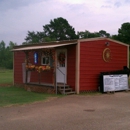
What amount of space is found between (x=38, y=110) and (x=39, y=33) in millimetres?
64659

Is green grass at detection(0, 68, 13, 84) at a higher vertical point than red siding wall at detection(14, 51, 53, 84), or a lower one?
lower

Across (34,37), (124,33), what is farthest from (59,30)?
(124,33)

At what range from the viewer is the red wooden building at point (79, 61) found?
15.8 m

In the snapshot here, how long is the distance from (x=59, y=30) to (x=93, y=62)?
51.0m

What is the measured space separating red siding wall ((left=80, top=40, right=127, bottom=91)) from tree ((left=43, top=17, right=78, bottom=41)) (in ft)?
149

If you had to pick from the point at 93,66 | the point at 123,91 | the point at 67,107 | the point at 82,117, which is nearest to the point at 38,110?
the point at 67,107

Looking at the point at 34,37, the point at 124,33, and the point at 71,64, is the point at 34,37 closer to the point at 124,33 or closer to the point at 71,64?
the point at 124,33

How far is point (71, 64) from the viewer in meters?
16.3

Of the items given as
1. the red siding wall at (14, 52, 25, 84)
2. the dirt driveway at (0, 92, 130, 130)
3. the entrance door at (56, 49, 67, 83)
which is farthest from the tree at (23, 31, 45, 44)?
the dirt driveway at (0, 92, 130, 130)

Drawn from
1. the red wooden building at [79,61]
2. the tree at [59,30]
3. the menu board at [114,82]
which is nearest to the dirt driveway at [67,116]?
the red wooden building at [79,61]

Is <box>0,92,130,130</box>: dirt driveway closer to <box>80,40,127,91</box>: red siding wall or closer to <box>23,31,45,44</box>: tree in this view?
<box>80,40,127,91</box>: red siding wall

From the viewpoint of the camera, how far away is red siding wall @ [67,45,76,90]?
16.1 metres

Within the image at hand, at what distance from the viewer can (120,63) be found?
59.8ft

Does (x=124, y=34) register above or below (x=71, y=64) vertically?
above
